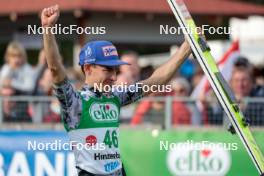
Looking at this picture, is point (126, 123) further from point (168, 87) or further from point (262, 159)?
point (262, 159)

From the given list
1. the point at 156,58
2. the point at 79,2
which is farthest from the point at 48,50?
the point at 156,58


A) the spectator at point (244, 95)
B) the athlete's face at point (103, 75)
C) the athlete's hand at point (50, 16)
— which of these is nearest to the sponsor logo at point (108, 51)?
the athlete's face at point (103, 75)

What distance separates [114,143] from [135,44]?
11123mm

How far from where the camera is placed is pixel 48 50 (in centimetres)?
Answer: 699

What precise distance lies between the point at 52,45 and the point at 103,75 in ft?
2.12

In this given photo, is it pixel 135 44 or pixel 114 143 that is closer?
pixel 114 143

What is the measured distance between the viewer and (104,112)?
7.56 metres

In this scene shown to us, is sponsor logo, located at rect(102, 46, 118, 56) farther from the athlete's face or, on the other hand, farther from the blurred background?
the blurred background

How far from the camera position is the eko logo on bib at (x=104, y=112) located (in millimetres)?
7512

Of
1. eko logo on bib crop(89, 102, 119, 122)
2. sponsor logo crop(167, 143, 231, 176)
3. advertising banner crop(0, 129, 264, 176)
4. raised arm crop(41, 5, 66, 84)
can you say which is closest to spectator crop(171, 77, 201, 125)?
advertising banner crop(0, 129, 264, 176)

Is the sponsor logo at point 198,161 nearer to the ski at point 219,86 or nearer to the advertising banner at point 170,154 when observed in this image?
the advertising banner at point 170,154

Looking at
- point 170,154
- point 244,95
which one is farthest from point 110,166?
point 244,95

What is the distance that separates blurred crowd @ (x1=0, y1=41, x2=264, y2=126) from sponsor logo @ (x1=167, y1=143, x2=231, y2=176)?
483 mm

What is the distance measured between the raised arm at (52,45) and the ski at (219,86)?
0.93 metres
